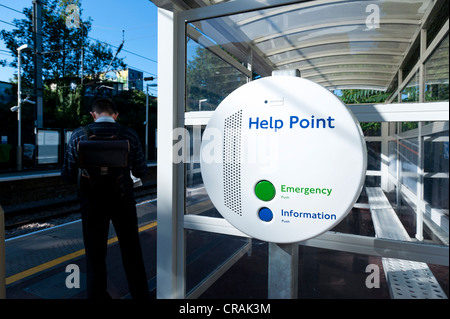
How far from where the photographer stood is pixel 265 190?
1.18m

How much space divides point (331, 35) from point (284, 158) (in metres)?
1.95

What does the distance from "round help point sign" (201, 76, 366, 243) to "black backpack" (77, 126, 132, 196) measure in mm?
1232

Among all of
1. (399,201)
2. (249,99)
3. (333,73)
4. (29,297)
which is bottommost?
(29,297)

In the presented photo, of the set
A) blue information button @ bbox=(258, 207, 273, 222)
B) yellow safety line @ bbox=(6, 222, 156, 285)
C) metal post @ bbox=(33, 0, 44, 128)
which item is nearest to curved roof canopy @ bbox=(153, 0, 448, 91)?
blue information button @ bbox=(258, 207, 273, 222)

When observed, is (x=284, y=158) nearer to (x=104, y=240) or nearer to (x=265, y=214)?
→ (x=265, y=214)

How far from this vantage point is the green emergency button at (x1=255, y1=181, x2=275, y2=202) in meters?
1.17

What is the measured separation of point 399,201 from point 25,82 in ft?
72.9

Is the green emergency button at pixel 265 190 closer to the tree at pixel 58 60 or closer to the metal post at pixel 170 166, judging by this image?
the metal post at pixel 170 166

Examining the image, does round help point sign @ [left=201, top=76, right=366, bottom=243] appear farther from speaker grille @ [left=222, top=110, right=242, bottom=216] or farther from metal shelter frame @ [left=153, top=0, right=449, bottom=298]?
metal shelter frame @ [left=153, top=0, right=449, bottom=298]

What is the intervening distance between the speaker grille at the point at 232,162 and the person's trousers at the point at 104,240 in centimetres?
138

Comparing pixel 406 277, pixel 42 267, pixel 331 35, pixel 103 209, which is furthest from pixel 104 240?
pixel 331 35
